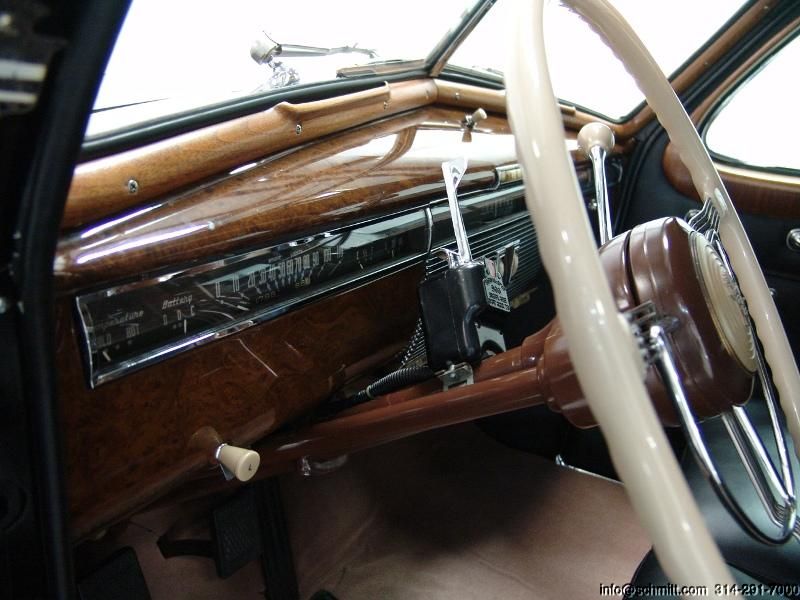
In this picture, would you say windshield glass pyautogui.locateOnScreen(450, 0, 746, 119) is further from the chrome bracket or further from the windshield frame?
the chrome bracket

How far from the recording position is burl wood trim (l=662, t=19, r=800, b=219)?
161cm

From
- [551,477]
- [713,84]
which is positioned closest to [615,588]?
[551,477]

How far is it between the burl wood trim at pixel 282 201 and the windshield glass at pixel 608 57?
23.4 inches

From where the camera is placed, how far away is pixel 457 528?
4.23 feet

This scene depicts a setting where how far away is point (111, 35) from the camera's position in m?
0.32

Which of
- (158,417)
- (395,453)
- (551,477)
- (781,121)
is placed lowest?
(551,477)

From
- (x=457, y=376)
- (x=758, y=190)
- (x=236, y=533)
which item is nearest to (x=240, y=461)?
(x=457, y=376)

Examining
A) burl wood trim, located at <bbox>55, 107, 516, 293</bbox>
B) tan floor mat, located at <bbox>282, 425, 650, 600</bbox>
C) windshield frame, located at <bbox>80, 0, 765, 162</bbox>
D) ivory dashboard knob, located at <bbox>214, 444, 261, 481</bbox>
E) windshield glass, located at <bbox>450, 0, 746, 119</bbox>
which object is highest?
windshield glass, located at <bbox>450, 0, 746, 119</bbox>

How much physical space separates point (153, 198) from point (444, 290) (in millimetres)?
352

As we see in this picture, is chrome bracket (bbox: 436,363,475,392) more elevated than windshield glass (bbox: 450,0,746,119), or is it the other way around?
windshield glass (bbox: 450,0,746,119)

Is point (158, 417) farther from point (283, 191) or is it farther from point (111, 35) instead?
point (111, 35)

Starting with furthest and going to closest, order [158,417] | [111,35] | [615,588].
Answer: [615,588] → [158,417] → [111,35]

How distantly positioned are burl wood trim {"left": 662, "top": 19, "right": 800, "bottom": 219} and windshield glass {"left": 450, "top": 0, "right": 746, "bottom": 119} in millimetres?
142

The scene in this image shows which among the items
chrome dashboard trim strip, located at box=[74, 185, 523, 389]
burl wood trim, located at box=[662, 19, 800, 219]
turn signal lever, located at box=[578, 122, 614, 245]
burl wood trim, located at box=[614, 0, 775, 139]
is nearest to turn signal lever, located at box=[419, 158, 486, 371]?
chrome dashboard trim strip, located at box=[74, 185, 523, 389]
